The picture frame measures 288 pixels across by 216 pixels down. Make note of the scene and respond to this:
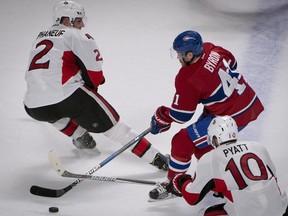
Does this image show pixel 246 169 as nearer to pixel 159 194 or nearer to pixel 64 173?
pixel 159 194

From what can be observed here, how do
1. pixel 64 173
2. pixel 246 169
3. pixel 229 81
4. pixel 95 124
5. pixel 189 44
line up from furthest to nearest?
pixel 95 124 → pixel 64 173 → pixel 229 81 → pixel 189 44 → pixel 246 169

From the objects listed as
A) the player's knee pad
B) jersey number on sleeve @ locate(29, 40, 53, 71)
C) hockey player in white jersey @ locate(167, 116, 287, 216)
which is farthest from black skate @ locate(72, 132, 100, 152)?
hockey player in white jersey @ locate(167, 116, 287, 216)

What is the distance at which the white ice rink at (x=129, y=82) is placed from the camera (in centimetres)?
467

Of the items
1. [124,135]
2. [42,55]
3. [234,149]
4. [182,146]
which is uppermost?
[42,55]

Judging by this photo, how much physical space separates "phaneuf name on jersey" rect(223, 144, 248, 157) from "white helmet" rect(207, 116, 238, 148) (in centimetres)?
4

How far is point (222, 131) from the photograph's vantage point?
3732mm

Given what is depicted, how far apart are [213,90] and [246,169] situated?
872 mm

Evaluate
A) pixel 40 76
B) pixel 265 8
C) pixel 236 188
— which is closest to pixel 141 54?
pixel 265 8

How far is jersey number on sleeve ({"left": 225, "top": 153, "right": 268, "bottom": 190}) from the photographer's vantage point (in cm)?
363

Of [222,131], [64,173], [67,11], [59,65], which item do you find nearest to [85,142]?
[64,173]

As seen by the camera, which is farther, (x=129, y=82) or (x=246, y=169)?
(x=129, y=82)

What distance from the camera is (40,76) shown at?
4.85m

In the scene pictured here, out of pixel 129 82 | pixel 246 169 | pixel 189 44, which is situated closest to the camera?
pixel 246 169

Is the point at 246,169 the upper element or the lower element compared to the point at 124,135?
upper
